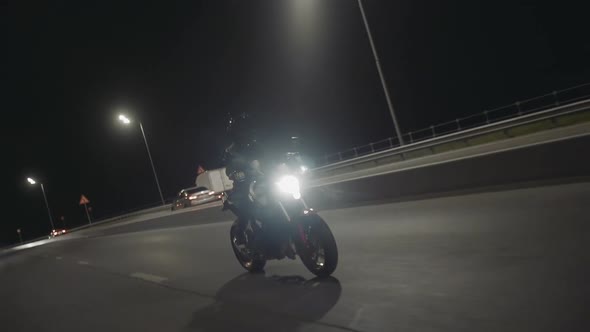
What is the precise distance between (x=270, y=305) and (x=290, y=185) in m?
1.37

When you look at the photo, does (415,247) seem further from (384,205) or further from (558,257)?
(384,205)

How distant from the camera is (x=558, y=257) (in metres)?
4.74

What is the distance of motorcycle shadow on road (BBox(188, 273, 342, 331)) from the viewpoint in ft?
16.2

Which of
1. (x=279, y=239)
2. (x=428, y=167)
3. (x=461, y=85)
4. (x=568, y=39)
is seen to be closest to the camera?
(x=279, y=239)

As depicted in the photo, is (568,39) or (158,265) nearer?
(158,265)

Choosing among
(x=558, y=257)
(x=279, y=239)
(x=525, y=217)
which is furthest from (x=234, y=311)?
(x=525, y=217)

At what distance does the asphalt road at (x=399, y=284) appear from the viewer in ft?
13.3

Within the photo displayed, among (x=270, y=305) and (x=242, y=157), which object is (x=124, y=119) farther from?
(x=270, y=305)

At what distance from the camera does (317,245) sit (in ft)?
19.5

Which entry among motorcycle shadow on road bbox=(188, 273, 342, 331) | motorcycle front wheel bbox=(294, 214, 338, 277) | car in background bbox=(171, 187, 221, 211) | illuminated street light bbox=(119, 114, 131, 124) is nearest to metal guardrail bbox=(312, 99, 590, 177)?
car in background bbox=(171, 187, 221, 211)

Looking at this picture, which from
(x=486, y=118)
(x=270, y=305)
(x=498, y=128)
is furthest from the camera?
(x=486, y=118)

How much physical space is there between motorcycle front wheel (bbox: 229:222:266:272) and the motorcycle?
0.79m

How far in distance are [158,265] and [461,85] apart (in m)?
49.7

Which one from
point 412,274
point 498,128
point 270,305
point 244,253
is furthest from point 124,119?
point 412,274
